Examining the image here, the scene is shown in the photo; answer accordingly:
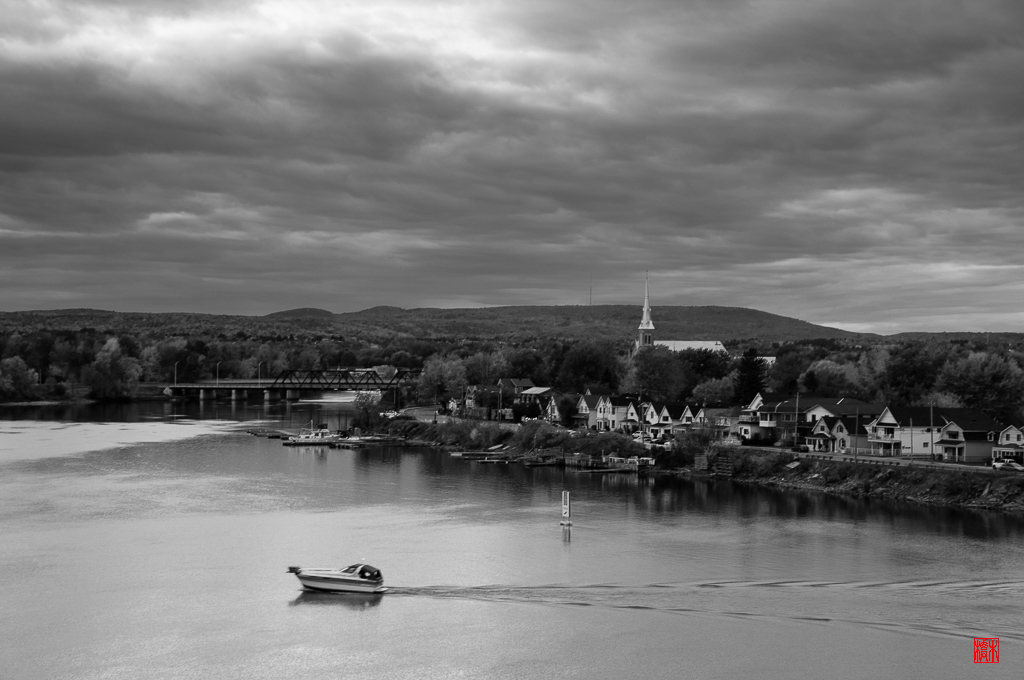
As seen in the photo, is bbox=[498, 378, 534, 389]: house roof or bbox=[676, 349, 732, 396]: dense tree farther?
bbox=[498, 378, 534, 389]: house roof

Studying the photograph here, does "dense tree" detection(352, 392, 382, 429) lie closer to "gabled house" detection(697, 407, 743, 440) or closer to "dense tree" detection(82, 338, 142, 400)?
"gabled house" detection(697, 407, 743, 440)

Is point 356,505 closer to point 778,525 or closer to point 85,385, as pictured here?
point 778,525

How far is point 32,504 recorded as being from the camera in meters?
52.2

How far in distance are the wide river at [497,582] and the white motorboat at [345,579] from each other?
15.9 inches

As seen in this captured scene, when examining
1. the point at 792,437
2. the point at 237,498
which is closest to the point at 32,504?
the point at 237,498

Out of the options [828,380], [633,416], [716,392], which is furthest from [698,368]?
[633,416]

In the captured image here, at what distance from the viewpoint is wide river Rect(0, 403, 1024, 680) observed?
93.8ft

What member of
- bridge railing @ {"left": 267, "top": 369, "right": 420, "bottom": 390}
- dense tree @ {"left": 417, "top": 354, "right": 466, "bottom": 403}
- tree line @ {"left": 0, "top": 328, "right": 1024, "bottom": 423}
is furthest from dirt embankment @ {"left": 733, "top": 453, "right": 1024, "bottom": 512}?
bridge railing @ {"left": 267, "top": 369, "right": 420, "bottom": 390}

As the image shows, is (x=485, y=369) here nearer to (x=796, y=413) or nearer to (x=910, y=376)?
(x=910, y=376)

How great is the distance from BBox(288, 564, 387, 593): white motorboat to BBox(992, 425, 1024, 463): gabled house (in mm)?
38464

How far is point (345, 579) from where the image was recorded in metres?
35.4

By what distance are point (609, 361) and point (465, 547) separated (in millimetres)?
67296

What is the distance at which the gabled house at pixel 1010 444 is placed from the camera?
58.2m
